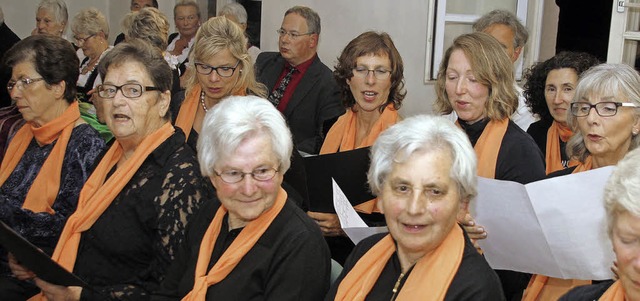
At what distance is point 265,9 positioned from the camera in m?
8.15

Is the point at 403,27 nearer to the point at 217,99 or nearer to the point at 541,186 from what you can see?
the point at 217,99

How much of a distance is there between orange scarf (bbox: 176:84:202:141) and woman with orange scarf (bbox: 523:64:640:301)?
223 cm

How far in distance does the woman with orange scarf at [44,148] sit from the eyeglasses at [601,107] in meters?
2.13

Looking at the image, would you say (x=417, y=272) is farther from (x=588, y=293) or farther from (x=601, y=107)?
(x=601, y=107)

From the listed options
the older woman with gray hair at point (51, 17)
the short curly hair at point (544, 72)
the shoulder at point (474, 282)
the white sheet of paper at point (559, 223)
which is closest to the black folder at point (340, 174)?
the white sheet of paper at point (559, 223)

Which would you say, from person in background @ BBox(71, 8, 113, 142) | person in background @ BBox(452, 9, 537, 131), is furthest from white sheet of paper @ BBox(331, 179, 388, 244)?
person in background @ BBox(71, 8, 113, 142)

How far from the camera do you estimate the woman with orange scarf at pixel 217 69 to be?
173 inches

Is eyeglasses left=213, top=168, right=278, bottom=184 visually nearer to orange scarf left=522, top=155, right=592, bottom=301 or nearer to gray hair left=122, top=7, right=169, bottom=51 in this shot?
orange scarf left=522, top=155, right=592, bottom=301

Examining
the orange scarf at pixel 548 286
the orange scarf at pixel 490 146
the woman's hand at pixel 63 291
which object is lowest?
the woman's hand at pixel 63 291

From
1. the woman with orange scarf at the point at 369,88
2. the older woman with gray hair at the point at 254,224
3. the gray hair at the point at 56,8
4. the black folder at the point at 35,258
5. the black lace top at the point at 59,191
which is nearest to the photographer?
the black folder at the point at 35,258

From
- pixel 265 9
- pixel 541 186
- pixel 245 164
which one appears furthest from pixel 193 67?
pixel 265 9

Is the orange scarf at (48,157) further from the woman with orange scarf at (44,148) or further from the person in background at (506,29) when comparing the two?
the person in background at (506,29)

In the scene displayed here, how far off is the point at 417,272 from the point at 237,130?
2.54 ft

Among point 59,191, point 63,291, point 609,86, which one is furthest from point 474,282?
point 59,191
